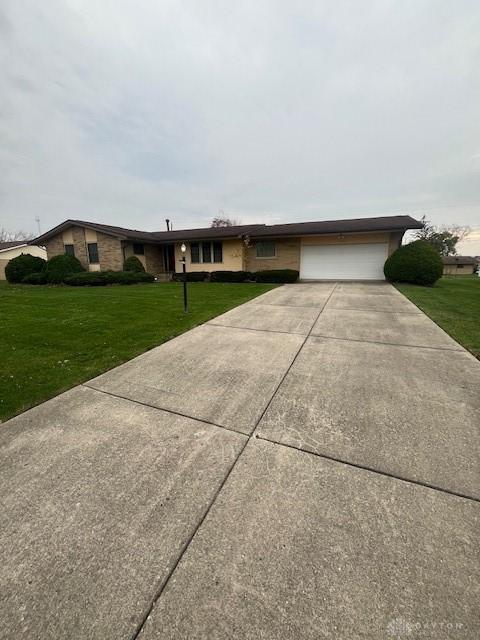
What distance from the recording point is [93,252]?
Result: 18.3 m

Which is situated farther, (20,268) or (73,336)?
(20,268)

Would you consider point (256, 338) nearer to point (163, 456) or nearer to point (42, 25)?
point (163, 456)

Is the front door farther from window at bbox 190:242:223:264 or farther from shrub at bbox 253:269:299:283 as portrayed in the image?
shrub at bbox 253:269:299:283

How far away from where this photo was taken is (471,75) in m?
9.39

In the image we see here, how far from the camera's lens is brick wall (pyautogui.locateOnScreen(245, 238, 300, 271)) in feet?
56.1

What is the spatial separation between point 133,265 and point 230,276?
609 cm

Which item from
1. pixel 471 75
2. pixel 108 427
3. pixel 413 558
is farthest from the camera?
pixel 471 75

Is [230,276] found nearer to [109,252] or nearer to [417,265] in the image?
[109,252]

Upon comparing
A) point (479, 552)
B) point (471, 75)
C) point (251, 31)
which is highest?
point (251, 31)

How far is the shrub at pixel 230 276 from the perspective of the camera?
16422mm

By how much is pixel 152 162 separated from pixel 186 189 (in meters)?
5.92

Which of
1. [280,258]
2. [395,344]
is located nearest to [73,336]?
[395,344]

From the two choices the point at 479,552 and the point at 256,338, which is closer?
the point at 479,552

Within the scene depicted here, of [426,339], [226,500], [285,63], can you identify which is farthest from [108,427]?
[285,63]
